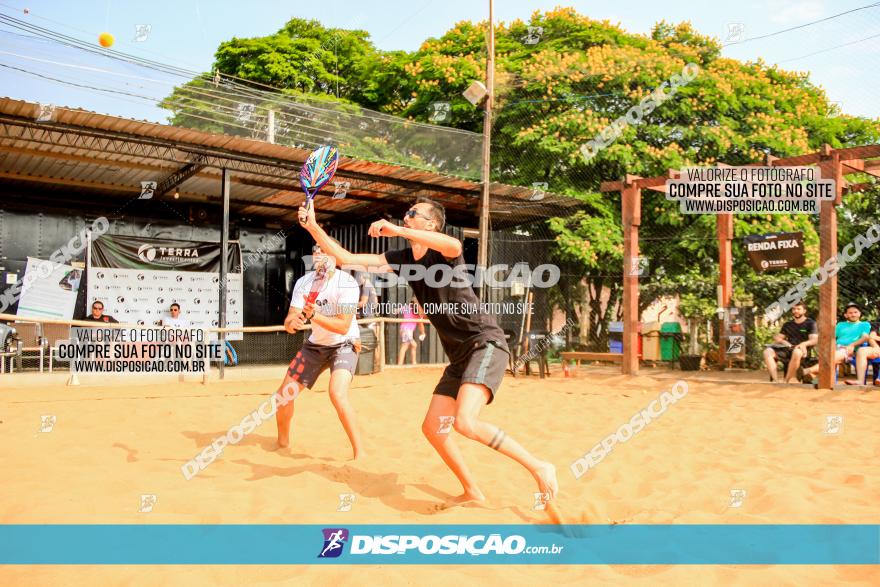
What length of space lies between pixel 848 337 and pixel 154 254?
13.8 metres

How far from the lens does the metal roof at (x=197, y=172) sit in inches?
413

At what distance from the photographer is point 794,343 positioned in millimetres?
10633

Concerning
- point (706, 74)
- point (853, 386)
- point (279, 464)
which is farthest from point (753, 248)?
point (279, 464)

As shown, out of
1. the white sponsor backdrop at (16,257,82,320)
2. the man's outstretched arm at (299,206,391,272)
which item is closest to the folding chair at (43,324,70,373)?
the white sponsor backdrop at (16,257,82,320)

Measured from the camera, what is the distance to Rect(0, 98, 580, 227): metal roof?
10.5m

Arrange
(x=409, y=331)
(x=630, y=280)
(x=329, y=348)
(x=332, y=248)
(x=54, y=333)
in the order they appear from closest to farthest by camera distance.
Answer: (x=332, y=248) < (x=329, y=348) < (x=630, y=280) < (x=54, y=333) < (x=409, y=331)

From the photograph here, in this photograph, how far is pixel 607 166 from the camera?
56.8 ft

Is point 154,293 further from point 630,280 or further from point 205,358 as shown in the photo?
point 630,280

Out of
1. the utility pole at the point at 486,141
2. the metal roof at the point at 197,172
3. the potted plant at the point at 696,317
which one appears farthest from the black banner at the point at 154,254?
the potted plant at the point at 696,317

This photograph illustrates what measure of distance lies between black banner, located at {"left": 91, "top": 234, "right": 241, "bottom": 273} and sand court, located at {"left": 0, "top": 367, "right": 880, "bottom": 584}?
5.60m

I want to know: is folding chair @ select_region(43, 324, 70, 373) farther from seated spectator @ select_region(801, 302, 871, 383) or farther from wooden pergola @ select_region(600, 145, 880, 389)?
seated spectator @ select_region(801, 302, 871, 383)

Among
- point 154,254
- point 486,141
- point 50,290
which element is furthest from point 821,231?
point 50,290

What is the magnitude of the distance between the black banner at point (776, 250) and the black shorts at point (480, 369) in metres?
9.86

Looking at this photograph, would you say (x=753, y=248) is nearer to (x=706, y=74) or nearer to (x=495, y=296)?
(x=495, y=296)
